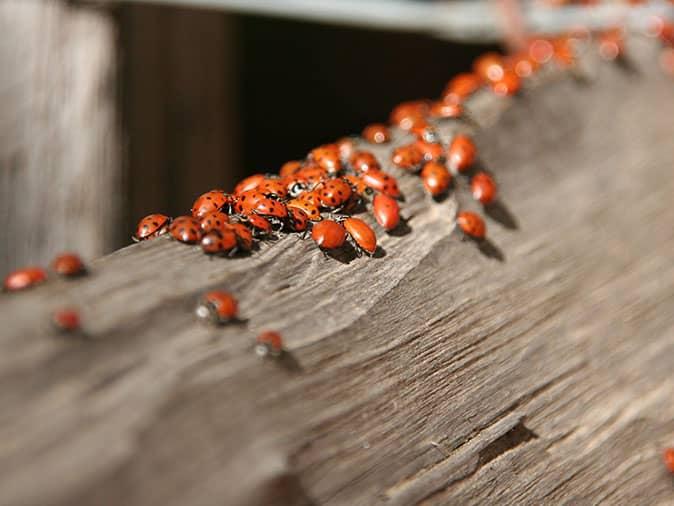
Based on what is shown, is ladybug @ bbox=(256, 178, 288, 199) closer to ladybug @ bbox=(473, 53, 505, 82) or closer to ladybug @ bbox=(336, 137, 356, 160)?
ladybug @ bbox=(336, 137, 356, 160)

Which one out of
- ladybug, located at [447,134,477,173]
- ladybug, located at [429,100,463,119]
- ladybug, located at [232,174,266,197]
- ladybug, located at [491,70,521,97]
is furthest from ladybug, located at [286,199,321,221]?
ladybug, located at [491,70,521,97]

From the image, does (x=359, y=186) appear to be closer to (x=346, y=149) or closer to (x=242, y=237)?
(x=346, y=149)

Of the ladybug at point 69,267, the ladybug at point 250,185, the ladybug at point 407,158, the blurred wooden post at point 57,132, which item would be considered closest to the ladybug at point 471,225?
the ladybug at point 407,158

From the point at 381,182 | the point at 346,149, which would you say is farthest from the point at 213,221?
the point at 346,149

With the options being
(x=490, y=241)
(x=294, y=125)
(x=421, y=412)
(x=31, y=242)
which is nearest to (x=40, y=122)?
(x=31, y=242)

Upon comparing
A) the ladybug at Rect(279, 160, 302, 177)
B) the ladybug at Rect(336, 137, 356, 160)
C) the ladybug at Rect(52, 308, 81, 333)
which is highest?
the ladybug at Rect(336, 137, 356, 160)

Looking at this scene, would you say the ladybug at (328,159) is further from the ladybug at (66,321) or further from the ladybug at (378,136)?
the ladybug at (66,321)

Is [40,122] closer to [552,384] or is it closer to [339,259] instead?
[339,259]
